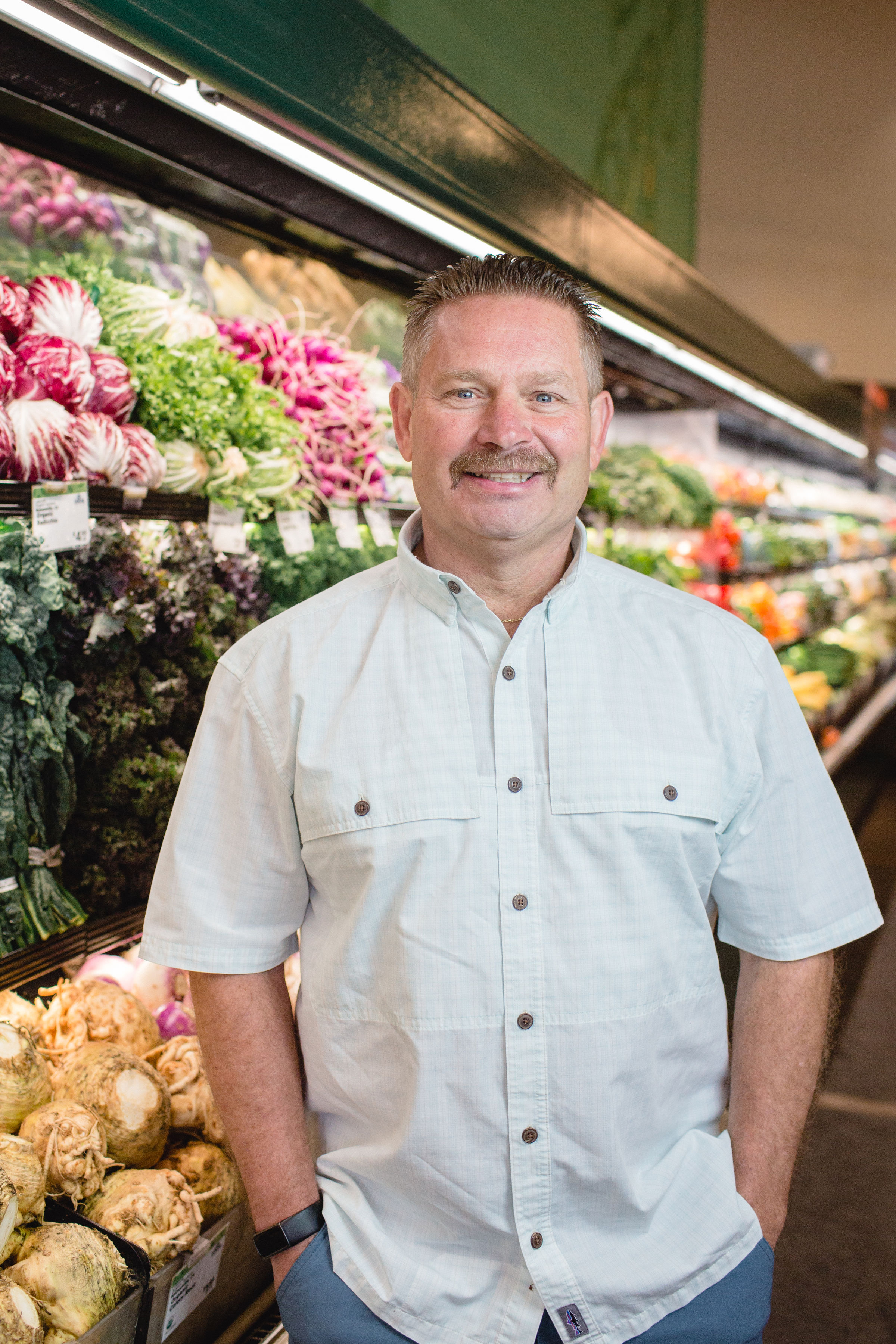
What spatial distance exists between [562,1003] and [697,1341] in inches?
19.2

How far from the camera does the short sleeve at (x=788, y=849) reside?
150 centimetres

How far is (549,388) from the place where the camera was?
150 cm

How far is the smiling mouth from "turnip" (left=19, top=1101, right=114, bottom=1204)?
1.19m

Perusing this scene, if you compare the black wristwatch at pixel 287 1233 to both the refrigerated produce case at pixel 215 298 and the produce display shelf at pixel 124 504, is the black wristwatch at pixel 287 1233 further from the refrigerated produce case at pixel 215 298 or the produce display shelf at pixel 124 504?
the produce display shelf at pixel 124 504

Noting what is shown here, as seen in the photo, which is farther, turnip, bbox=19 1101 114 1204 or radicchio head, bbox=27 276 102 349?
radicchio head, bbox=27 276 102 349

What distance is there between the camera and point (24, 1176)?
1.45 metres

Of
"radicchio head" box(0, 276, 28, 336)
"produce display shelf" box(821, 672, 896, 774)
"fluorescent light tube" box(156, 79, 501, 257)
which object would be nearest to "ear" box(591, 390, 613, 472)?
"fluorescent light tube" box(156, 79, 501, 257)

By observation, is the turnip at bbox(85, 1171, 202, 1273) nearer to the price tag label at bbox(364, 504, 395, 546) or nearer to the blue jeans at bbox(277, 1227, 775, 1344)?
the blue jeans at bbox(277, 1227, 775, 1344)

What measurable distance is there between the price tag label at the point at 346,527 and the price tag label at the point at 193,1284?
1.56 metres

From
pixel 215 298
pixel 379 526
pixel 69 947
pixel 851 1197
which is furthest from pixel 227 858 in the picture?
pixel 851 1197

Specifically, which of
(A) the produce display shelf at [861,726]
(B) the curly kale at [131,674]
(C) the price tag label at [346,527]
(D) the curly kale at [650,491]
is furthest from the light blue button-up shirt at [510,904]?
(A) the produce display shelf at [861,726]

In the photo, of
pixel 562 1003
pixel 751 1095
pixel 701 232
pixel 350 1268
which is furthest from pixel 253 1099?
pixel 701 232

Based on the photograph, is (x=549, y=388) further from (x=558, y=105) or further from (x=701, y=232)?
(x=701, y=232)

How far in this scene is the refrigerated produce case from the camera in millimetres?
1798
